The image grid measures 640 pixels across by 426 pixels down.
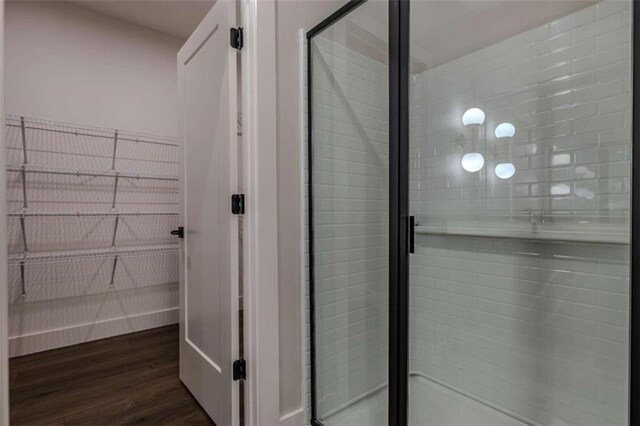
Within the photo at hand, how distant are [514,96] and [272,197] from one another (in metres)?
1.21

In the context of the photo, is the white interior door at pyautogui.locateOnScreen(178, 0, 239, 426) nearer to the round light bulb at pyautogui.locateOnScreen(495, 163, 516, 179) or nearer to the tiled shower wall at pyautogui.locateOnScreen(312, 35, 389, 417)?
the tiled shower wall at pyautogui.locateOnScreen(312, 35, 389, 417)

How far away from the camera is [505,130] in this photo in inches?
64.5

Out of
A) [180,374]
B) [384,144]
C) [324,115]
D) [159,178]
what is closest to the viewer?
[384,144]

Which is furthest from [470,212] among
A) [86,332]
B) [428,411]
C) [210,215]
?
[86,332]

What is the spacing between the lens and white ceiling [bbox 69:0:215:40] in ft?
8.79

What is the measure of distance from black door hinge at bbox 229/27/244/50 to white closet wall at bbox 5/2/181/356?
6.38 feet

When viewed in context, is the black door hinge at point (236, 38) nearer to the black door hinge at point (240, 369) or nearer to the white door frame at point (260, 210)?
the white door frame at point (260, 210)

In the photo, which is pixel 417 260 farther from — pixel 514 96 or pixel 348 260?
pixel 514 96

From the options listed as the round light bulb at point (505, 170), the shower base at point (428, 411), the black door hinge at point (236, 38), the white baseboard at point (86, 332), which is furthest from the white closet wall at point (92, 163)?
the round light bulb at point (505, 170)

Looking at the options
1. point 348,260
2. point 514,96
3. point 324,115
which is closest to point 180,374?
point 348,260

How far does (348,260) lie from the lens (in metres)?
1.71

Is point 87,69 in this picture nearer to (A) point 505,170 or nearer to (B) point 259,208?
(B) point 259,208

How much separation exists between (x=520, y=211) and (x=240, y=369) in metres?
1.45

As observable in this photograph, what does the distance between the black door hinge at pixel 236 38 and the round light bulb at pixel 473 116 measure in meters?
1.15
